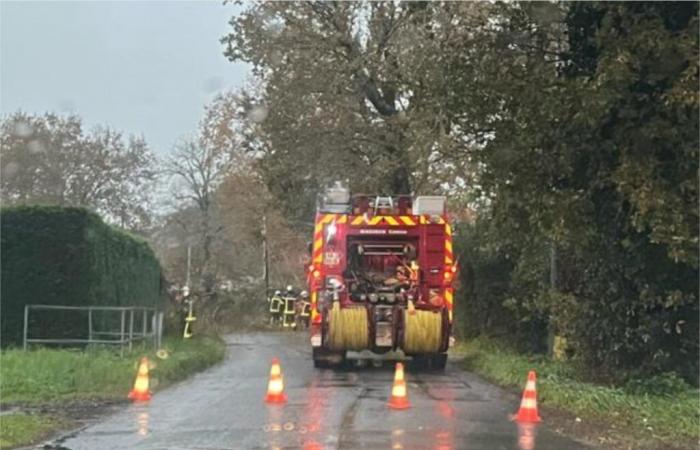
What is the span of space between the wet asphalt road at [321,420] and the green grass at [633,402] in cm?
72

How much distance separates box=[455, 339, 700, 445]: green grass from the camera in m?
10.9

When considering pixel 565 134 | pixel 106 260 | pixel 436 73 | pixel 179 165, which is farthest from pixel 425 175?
pixel 179 165

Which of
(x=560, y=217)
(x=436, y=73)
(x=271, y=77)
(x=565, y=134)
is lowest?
(x=560, y=217)

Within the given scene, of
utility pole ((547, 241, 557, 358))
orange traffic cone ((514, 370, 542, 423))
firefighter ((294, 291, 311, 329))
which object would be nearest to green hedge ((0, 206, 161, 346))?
utility pole ((547, 241, 557, 358))

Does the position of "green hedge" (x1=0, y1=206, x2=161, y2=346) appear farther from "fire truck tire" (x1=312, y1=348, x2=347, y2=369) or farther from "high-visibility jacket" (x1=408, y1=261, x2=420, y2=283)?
"high-visibility jacket" (x1=408, y1=261, x2=420, y2=283)

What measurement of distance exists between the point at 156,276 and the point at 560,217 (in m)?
20.7

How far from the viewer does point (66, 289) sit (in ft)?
71.2

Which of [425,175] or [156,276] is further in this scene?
[156,276]

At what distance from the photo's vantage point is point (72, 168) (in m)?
47.9

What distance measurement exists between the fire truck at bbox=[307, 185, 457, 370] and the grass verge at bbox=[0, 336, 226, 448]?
3.22m

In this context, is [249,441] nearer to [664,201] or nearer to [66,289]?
[664,201]

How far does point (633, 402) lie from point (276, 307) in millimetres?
38947

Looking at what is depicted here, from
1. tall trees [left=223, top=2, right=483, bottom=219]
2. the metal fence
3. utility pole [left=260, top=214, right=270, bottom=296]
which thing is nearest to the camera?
the metal fence

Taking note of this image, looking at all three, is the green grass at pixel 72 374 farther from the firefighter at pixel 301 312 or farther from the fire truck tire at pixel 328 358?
the firefighter at pixel 301 312
